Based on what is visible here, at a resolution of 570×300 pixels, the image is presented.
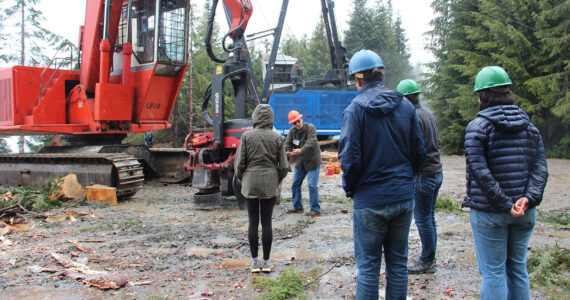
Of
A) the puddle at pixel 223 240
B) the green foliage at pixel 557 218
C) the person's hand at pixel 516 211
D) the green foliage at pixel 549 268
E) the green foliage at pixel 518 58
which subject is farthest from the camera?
the green foliage at pixel 518 58

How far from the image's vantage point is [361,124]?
118 inches

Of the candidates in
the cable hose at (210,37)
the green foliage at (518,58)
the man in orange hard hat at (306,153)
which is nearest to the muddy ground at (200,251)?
the man in orange hard hat at (306,153)

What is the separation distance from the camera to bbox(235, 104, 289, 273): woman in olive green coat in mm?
4605

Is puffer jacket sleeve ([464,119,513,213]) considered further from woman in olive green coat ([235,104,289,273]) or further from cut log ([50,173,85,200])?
cut log ([50,173,85,200])

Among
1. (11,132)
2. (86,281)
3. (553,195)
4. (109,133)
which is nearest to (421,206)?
(86,281)

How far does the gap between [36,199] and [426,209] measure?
272 inches

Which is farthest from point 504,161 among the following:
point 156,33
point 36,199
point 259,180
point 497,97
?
point 156,33

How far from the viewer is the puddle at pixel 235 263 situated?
192 inches

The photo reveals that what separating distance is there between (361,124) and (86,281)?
3.00 meters

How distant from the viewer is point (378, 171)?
2990 mm

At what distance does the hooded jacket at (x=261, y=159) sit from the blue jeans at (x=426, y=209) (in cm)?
139

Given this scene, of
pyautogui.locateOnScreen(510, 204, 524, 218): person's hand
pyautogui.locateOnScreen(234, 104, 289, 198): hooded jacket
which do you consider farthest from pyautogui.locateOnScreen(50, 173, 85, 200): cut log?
pyautogui.locateOnScreen(510, 204, 524, 218): person's hand

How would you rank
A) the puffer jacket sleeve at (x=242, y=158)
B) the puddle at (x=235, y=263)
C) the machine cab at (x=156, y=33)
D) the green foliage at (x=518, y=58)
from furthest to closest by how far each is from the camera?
the green foliage at (x=518, y=58)
the machine cab at (x=156, y=33)
the puddle at (x=235, y=263)
the puffer jacket sleeve at (x=242, y=158)

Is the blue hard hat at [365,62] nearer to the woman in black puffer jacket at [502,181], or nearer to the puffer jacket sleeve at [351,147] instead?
the puffer jacket sleeve at [351,147]
